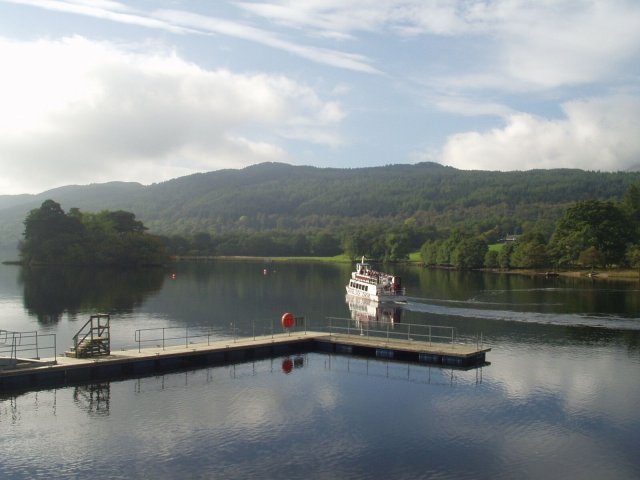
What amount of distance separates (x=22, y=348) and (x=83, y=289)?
5850cm

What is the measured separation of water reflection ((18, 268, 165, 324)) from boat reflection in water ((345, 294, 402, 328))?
30.7 meters

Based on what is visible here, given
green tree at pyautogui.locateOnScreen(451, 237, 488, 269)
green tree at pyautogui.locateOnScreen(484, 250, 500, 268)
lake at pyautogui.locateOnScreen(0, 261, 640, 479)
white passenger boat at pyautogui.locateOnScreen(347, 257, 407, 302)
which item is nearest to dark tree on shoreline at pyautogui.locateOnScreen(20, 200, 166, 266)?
green tree at pyautogui.locateOnScreen(451, 237, 488, 269)

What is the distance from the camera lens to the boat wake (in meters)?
74.2

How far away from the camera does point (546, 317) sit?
7969 centimetres

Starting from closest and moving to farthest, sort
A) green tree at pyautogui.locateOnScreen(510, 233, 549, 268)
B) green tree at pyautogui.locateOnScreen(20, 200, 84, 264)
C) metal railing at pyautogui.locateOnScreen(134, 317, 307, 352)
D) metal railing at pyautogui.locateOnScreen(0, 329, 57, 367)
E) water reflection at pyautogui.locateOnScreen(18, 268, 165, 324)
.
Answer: metal railing at pyautogui.locateOnScreen(0, 329, 57, 367) < metal railing at pyautogui.locateOnScreen(134, 317, 307, 352) < water reflection at pyautogui.locateOnScreen(18, 268, 165, 324) < green tree at pyautogui.locateOnScreen(510, 233, 549, 268) < green tree at pyautogui.locateOnScreen(20, 200, 84, 264)

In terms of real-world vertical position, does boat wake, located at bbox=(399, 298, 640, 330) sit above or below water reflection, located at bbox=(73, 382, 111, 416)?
above

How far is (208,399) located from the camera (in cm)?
4091

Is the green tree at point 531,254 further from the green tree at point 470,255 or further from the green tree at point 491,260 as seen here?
the green tree at point 470,255

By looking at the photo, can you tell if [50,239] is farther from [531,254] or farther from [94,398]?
[94,398]

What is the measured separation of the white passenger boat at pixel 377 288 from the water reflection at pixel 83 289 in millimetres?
34108

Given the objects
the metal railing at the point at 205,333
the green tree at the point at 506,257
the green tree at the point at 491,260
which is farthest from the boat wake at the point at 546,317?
the green tree at the point at 491,260

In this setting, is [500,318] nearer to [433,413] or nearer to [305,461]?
[433,413]

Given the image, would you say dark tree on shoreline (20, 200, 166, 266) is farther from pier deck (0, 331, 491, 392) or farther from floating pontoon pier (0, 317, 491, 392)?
pier deck (0, 331, 491, 392)

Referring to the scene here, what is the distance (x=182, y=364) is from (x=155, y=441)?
56.0ft
